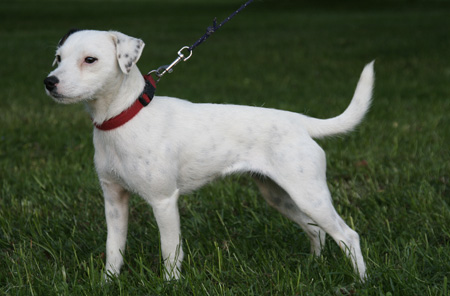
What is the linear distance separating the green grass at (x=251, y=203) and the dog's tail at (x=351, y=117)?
77 cm

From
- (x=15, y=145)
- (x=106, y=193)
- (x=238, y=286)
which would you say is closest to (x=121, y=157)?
(x=106, y=193)

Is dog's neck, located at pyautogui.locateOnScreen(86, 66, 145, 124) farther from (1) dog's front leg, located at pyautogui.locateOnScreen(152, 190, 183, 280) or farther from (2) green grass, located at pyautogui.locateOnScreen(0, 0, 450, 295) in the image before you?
(2) green grass, located at pyautogui.locateOnScreen(0, 0, 450, 295)

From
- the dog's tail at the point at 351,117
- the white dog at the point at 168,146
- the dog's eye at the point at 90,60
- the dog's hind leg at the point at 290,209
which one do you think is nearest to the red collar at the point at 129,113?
the white dog at the point at 168,146

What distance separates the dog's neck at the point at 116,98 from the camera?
3.49 meters

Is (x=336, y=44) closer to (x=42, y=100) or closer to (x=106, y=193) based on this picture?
(x=42, y=100)

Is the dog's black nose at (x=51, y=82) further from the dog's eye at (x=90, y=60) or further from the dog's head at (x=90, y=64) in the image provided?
the dog's eye at (x=90, y=60)

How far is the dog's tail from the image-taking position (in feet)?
12.7

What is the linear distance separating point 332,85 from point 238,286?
24.6ft

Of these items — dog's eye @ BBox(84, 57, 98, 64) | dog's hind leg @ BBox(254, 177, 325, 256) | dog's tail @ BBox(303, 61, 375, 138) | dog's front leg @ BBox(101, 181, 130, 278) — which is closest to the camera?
dog's eye @ BBox(84, 57, 98, 64)

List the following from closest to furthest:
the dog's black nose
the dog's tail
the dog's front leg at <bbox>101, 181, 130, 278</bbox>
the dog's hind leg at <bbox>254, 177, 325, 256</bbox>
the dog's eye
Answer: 1. the dog's black nose
2. the dog's eye
3. the dog's front leg at <bbox>101, 181, 130, 278</bbox>
4. the dog's tail
5. the dog's hind leg at <bbox>254, 177, 325, 256</bbox>

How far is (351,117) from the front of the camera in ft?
12.9

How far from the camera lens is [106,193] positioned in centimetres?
371

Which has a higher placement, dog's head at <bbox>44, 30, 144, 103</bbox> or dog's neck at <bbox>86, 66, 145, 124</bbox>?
dog's head at <bbox>44, 30, 144, 103</bbox>

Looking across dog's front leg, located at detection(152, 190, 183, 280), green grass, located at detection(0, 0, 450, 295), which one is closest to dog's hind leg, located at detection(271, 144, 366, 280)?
green grass, located at detection(0, 0, 450, 295)
